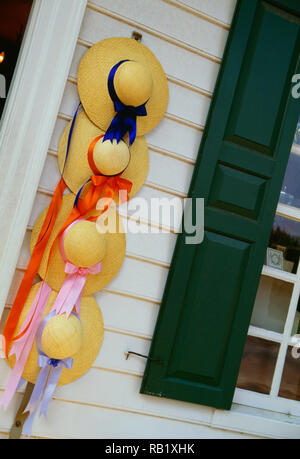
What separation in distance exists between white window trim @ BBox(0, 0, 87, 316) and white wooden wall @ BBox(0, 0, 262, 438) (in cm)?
7

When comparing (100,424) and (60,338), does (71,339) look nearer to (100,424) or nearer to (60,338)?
(60,338)

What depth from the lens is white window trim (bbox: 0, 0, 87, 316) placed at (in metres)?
1.79

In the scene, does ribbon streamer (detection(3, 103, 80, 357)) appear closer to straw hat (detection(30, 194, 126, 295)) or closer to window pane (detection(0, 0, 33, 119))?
straw hat (detection(30, 194, 126, 295))

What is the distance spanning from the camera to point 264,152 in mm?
2131

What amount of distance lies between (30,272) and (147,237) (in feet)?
1.74

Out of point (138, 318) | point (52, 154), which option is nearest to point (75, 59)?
point (52, 154)

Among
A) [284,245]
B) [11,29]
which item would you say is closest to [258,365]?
[284,245]

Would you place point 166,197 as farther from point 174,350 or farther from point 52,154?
point 174,350

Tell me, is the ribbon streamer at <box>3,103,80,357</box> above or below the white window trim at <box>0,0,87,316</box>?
below

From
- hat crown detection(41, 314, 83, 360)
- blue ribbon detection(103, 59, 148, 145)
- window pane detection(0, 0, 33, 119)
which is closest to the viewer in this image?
hat crown detection(41, 314, 83, 360)

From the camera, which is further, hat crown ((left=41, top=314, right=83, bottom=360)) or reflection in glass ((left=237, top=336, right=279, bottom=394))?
reflection in glass ((left=237, top=336, right=279, bottom=394))

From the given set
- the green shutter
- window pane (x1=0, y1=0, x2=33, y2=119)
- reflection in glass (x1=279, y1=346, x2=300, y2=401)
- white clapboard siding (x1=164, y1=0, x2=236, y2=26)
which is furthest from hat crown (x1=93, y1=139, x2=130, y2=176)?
reflection in glass (x1=279, y1=346, x2=300, y2=401)

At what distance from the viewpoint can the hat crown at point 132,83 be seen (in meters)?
1.78
